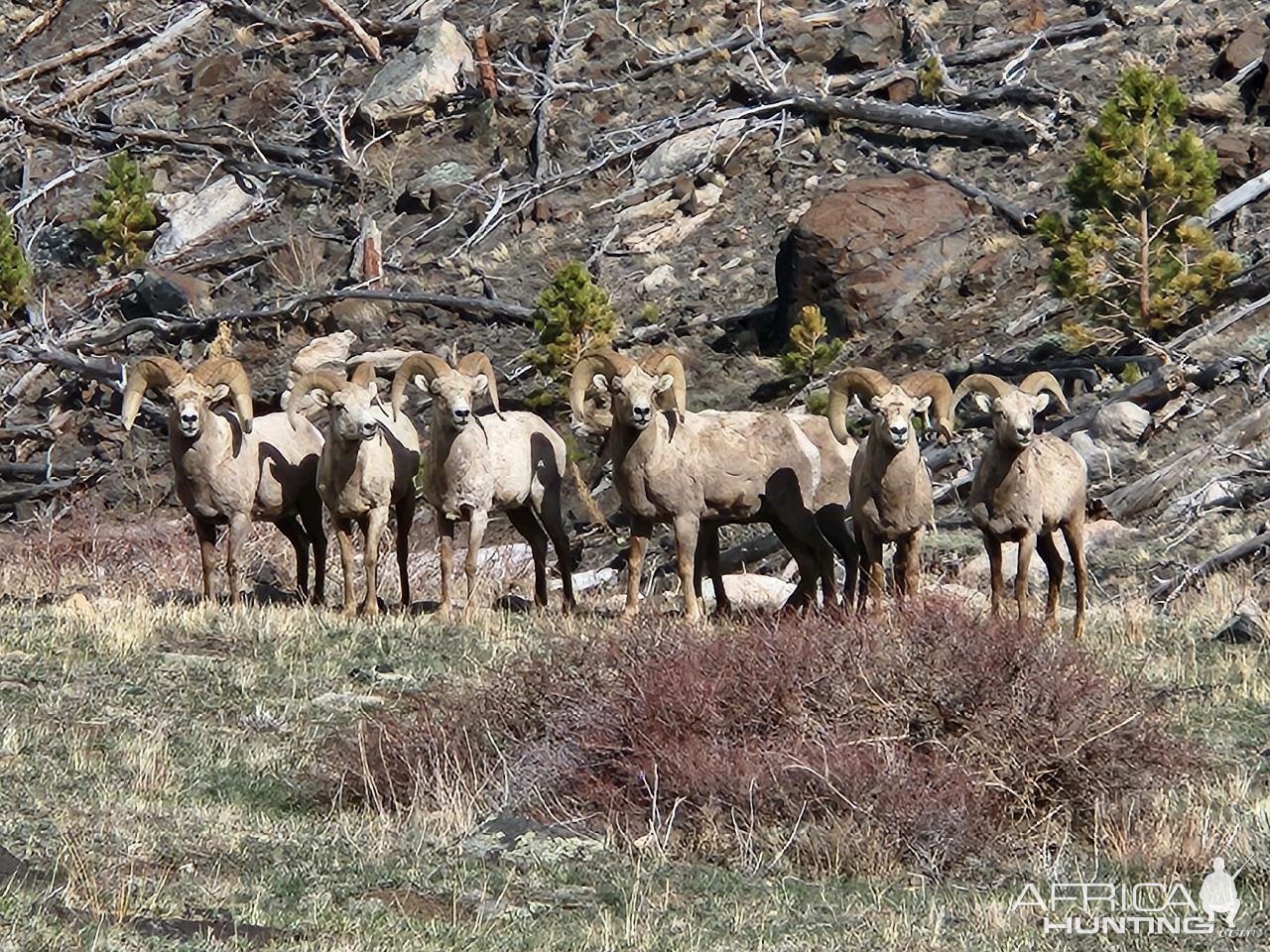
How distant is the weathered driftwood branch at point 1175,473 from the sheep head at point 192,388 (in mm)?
8470

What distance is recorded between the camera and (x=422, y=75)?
117 ft

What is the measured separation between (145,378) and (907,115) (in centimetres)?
1823

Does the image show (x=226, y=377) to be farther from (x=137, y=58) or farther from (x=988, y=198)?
(x=137, y=58)

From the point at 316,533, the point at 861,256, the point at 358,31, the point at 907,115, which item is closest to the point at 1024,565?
the point at 316,533

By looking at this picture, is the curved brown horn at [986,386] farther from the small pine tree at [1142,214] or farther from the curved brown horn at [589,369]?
the small pine tree at [1142,214]

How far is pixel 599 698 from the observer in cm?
959

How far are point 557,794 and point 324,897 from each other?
5.44 feet

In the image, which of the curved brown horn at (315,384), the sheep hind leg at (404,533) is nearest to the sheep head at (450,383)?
the curved brown horn at (315,384)

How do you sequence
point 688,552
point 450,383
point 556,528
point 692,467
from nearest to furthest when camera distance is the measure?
point 688,552 → point 692,467 → point 450,383 → point 556,528

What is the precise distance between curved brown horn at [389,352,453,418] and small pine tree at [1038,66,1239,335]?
33.3ft

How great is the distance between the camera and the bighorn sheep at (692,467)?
14.7 metres

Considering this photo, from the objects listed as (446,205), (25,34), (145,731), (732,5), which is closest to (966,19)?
(732,5)

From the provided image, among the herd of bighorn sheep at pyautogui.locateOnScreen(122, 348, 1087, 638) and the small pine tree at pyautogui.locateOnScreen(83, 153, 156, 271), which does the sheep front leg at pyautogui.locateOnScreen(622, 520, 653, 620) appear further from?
the small pine tree at pyautogui.locateOnScreen(83, 153, 156, 271)

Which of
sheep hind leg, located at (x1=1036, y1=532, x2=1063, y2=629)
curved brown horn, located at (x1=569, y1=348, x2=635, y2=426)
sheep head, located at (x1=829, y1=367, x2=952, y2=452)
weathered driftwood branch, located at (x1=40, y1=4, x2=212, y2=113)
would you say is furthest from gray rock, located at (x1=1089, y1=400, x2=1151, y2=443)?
weathered driftwood branch, located at (x1=40, y1=4, x2=212, y2=113)
